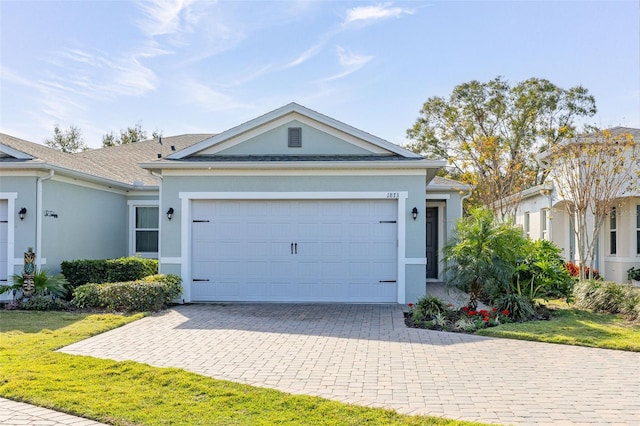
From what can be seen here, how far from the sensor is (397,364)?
6.60 metres

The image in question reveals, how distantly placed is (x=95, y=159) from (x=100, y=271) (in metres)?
6.46

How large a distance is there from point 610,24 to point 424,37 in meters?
4.17

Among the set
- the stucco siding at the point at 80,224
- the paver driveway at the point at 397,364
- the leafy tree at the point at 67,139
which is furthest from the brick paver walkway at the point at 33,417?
the leafy tree at the point at 67,139

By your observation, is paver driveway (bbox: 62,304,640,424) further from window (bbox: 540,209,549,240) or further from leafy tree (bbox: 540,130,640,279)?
window (bbox: 540,209,549,240)

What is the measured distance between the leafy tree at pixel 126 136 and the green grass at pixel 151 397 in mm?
34009

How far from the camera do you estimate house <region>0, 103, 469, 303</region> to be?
464 inches

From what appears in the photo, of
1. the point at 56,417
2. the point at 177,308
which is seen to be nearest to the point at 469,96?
the point at 177,308

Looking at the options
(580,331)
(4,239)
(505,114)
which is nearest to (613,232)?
(580,331)

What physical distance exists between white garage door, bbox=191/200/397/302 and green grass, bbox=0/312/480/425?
17.3 ft

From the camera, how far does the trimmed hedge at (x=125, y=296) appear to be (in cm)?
1053

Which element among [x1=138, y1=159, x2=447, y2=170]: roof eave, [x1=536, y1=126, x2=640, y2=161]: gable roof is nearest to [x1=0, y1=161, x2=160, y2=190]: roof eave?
[x1=138, y1=159, x2=447, y2=170]: roof eave

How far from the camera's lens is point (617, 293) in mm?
10742

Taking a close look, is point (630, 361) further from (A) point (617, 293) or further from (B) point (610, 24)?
(B) point (610, 24)

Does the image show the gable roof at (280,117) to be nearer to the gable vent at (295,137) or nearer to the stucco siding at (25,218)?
the gable vent at (295,137)
